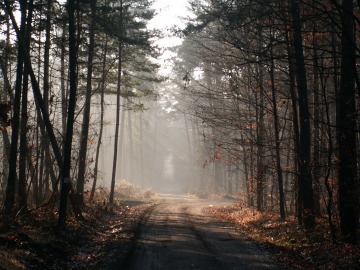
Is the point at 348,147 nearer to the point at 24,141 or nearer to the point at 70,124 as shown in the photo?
the point at 70,124

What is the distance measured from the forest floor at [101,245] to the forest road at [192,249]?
13.8 inches

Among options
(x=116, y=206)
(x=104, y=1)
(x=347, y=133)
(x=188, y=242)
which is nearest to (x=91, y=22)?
(x=104, y=1)

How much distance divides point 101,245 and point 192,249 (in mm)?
2671

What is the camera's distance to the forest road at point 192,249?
9568 mm

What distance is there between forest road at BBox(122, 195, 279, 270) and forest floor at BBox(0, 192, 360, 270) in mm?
351

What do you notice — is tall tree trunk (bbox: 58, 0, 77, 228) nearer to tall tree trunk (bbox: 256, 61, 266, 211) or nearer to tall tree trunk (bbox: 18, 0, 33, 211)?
tall tree trunk (bbox: 18, 0, 33, 211)

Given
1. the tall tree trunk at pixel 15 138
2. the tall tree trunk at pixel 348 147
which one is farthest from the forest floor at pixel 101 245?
the tall tree trunk at pixel 348 147

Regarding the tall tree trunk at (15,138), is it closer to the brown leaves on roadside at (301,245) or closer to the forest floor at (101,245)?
the forest floor at (101,245)

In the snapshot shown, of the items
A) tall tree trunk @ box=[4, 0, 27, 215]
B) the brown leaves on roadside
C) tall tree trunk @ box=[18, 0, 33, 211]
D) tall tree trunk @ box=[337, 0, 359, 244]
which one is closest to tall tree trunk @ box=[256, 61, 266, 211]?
the brown leaves on roadside

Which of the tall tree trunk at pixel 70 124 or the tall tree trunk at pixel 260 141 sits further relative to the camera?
the tall tree trunk at pixel 260 141

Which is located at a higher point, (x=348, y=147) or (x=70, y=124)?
(x=70, y=124)

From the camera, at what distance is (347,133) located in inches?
419

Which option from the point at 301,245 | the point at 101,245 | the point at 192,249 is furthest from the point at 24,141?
the point at 301,245

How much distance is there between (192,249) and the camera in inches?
446
